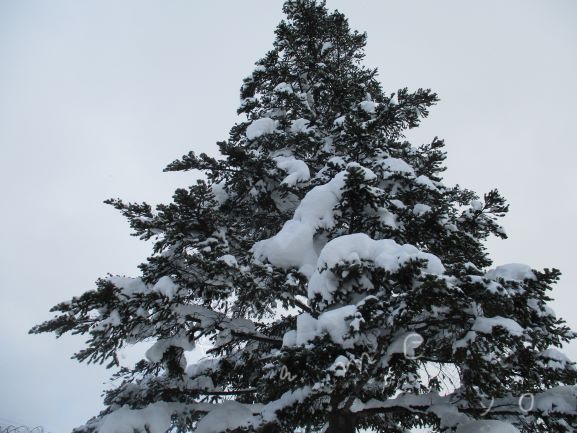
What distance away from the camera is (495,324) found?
4.38 m

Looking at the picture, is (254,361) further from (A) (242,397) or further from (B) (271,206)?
(B) (271,206)

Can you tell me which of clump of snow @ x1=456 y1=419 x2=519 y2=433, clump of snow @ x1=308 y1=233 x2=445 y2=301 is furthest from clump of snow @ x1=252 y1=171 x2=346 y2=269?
clump of snow @ x1=456 y1=419 x2=519 y2=433

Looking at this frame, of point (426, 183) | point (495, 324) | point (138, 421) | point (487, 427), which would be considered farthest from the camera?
point (426, 183)

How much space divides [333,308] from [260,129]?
4809 millimetres

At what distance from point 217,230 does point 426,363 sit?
492 cm

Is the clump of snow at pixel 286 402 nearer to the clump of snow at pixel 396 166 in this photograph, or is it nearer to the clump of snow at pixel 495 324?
the clump of snow at pixel 495 324

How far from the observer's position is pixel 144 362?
7270 millimetres

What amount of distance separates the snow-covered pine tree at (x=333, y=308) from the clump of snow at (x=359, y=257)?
1.0 inches

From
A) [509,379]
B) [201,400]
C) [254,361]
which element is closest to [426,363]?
[509,379]

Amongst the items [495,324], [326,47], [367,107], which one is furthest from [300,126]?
[495,324]

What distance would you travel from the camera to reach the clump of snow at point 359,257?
4461 millimetres

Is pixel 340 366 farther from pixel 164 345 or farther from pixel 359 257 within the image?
pixel 164 345

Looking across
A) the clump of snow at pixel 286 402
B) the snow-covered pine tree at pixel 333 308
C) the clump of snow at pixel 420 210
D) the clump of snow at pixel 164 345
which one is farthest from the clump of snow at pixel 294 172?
the clump of snow at pixel 286 402

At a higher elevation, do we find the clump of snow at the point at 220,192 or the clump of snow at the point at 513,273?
the clump of snow at the point at 220,192
